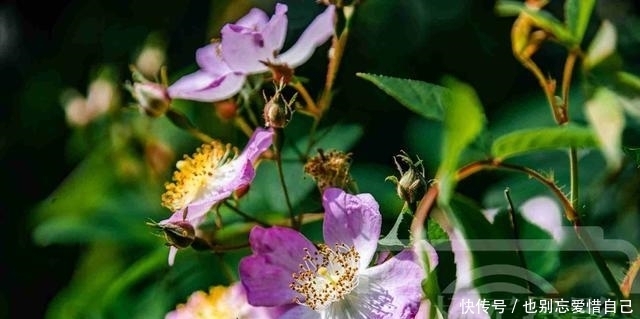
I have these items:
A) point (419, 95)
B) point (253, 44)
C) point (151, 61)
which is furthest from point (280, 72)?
point (151, 61)

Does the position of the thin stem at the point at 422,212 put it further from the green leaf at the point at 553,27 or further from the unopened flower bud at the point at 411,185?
the green leaf at the point at 553,27

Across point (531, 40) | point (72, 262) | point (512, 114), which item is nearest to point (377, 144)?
point (512, 114)

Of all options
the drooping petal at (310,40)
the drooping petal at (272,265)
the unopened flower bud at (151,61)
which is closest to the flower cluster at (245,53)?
the drooping petal at (310,40)

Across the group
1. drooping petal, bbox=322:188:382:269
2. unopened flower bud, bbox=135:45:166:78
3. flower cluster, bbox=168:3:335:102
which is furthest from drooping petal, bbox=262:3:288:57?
unopened flower bud, bbox=135:45:166:78

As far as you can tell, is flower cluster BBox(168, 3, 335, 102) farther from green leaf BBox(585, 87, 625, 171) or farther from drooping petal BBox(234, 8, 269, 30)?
green leaf BBox(585, 87, 625, 171)

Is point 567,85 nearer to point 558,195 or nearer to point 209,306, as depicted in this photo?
point 558,195

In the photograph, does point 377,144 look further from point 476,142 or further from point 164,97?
point 476,142

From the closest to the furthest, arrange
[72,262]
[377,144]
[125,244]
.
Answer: [377,144], [125,244], [72,262]
